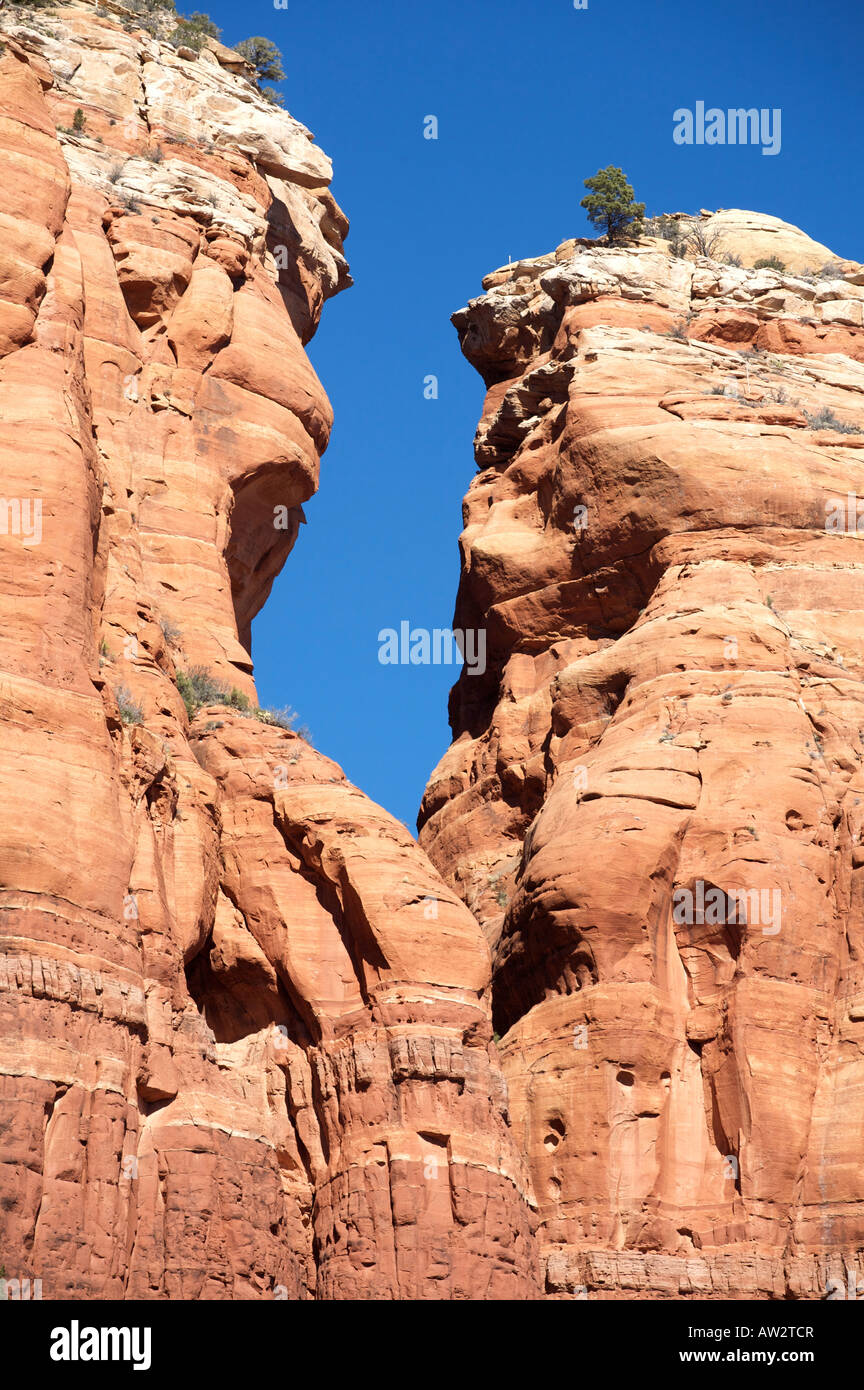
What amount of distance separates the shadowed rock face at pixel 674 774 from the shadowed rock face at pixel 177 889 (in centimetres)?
312

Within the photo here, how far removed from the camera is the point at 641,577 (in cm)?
5028

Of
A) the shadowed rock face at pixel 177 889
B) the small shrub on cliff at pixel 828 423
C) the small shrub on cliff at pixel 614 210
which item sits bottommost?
the shadowed rock face at pixel 177 889

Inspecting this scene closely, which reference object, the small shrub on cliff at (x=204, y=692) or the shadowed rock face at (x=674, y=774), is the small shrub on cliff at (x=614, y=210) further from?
the small shrub on cliff at (x=204, y=692)

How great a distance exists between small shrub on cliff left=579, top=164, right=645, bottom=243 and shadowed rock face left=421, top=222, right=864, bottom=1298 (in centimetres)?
234

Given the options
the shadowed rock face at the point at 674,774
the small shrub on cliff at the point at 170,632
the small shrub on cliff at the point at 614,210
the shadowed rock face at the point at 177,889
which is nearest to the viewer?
the shadowed rock face at the point at 177,889

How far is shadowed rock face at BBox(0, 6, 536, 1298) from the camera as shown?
31.9m

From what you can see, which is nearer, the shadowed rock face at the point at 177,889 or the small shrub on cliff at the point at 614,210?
Result: the shadowed rock face at the point at 177,889

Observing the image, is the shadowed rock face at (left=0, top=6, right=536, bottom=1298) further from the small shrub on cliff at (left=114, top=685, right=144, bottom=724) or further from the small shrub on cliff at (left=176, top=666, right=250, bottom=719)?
the small shrub on cliff at (left=176, top=666, right=250, bottom=719)

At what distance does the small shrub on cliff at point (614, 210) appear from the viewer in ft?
201

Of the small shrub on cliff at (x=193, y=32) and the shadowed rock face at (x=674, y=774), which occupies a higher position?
the small shrub on cliff at (x=193, y=32)

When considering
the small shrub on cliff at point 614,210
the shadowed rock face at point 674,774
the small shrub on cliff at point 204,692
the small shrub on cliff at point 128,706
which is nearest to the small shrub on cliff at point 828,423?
the shadowed rock face at point 674,774

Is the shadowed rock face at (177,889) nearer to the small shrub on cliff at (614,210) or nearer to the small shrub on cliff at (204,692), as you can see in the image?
the small shrub on cliff at (204,692)

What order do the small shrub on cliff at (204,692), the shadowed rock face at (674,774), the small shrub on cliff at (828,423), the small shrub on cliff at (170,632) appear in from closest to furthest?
the shadowed rock face at (674,774) < the small shrub on cliff at (204,692) < the small shrub on cliff at (170,632) < the small shrub on cliff at (828,423)

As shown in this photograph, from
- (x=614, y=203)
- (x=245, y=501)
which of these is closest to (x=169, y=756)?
(x=245, y=501)
